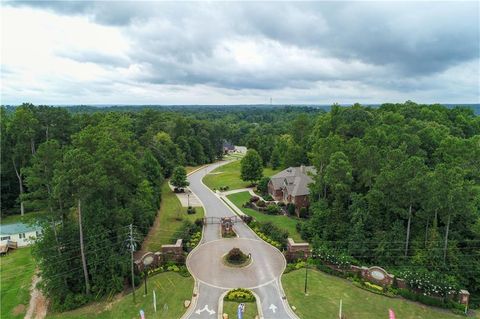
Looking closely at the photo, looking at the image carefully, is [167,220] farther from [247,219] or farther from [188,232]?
[247,219]

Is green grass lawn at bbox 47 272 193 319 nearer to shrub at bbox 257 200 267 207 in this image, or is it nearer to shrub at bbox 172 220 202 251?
shrub at bbox 172 220 202 251

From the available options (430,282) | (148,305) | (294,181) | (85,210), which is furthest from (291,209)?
(85,210)

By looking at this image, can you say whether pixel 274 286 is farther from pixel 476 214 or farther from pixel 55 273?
pixel 476 214

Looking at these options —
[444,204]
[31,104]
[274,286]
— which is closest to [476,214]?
[444,204]

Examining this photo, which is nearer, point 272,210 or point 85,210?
point 85,210

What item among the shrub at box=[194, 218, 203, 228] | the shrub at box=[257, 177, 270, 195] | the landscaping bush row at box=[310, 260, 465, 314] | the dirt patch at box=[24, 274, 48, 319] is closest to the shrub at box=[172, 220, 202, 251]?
the shrub at box=[194, 218, 203, 228]

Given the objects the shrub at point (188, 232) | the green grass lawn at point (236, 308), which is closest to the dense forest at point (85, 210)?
the shrub at point (188, 232)

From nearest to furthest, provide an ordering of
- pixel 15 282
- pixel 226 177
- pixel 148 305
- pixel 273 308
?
1. pixel 273 308
2. pixel 148 305
3. pixel 15 282
4. pixel 226 177
